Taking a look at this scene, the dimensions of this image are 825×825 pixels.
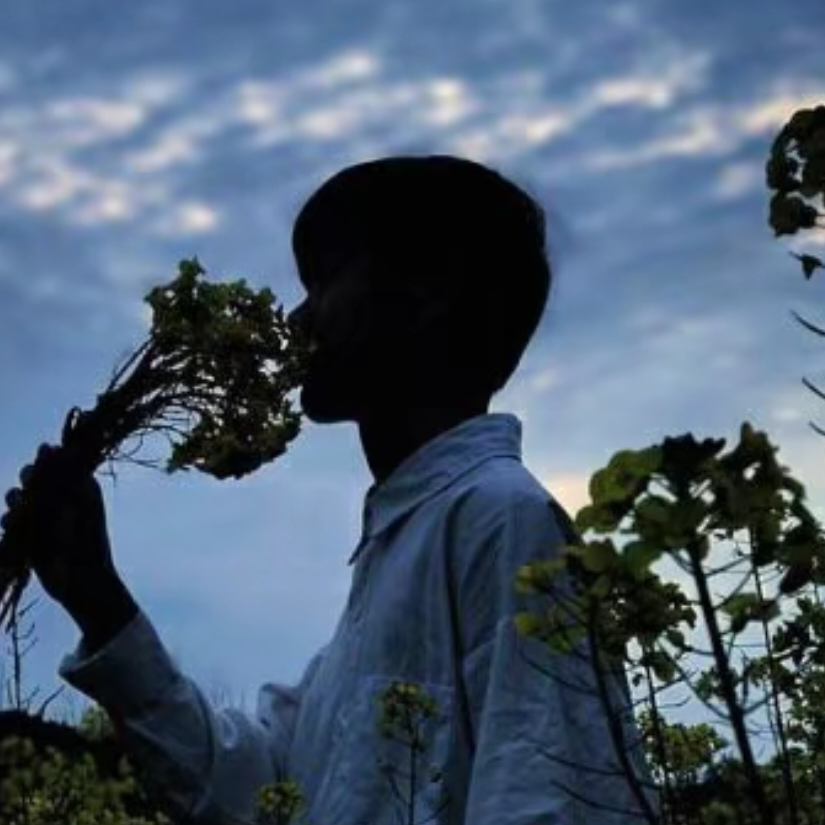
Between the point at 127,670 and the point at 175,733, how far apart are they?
0.19 meters

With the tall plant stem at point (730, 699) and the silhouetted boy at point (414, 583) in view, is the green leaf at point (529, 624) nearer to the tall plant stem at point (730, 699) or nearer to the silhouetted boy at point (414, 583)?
the tall plant stem at point (730, 699)

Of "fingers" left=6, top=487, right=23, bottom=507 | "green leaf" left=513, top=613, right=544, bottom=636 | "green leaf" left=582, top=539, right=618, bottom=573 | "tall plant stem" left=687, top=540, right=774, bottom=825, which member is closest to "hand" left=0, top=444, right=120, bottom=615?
"fingers" left=6, top=487, right=23, bottom=507

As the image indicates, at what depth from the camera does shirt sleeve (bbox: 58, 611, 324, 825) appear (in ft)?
8.21

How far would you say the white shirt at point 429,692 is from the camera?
7.23 feet

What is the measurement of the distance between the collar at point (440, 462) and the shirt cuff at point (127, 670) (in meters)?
0.44

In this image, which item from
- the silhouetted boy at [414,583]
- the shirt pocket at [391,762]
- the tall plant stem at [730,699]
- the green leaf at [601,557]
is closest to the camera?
the tall plant stem at [730,699]

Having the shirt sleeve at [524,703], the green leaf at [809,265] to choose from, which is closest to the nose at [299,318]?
the shirt sleeve at [524,703]

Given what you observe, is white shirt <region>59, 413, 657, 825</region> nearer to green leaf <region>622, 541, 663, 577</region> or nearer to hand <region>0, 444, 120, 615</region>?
hand <region>0, 444, 120, 615</region>

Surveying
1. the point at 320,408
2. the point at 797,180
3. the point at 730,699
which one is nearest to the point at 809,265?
the point at 797,180

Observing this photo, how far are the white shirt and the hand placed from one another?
170 mm

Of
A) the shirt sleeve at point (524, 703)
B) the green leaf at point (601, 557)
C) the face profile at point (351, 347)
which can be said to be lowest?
the green leaf at point (601, 557)

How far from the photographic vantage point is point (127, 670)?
253cm

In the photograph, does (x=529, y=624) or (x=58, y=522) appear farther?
(x=58, y=522)

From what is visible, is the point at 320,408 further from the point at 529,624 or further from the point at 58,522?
the point at 529,624
